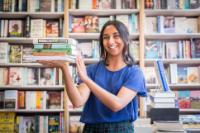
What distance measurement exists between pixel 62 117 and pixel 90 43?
94cm

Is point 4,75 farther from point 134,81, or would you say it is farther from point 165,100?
point 134,81

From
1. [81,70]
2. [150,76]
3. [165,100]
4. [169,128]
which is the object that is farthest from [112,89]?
[150,76]

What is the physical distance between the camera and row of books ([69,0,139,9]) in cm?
325

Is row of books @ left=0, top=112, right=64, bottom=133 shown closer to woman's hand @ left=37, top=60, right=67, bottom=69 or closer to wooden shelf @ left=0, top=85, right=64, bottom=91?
wooden shelf @ left=0, top=85, right=64, bottom=91

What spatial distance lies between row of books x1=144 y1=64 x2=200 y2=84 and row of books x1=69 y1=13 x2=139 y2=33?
1.78 feet

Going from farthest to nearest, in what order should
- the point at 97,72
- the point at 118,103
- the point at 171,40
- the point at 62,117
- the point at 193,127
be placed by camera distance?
1. the point at 171,40
2. the point at 62,117
3. the point at 193,127
4. the point at 97,72
5. the point at 118,103

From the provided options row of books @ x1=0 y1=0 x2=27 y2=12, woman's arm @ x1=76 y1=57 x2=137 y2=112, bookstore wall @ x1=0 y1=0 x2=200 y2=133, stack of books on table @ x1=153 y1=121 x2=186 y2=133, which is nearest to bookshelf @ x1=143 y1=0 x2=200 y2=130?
bookstore wall @ x1=0 y1=0 x2=200 y2=133

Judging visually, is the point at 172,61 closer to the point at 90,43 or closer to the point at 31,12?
the point at 90,43

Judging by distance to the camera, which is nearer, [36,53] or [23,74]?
[36,53]

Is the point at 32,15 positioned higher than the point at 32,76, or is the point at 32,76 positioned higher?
the point at 32,15

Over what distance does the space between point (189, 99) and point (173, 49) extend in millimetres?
623

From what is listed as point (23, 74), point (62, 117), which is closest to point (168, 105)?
point (62, 117)

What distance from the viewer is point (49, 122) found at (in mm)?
3236

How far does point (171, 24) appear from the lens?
3312 millimetres
